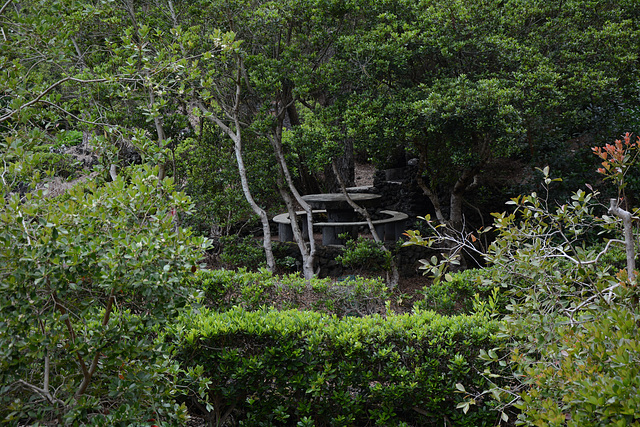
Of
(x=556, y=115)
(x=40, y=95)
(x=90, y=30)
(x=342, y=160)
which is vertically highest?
(x=90, y=30)

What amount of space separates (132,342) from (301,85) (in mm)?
6479

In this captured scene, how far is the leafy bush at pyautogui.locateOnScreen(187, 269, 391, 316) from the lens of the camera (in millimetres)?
5250

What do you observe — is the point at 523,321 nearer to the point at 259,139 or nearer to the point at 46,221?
the point at 46,221

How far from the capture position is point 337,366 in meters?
3.80

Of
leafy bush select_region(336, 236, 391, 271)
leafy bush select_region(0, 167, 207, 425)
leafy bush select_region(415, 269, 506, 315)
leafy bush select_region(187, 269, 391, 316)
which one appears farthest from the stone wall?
leafy bush select_region(0, 167, 207, 425)

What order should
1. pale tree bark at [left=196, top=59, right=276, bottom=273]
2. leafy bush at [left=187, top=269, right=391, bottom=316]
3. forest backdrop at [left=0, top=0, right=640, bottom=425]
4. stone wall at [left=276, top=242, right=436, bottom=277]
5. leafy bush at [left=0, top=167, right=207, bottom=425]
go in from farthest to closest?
stone wall at [left=276, top=242, right=436, bottom=277] → pale tree bark at [left=196, top=59, right=276, bottom=273] → leafy bush at [left=187, top=269, right=391, bottom=316] → forest backdrop at [left=0, top=0, right=640, bottom=425] → leafy bush at [left=0, top=167, right=207, bottom=425]

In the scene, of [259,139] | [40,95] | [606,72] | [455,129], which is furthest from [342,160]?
[40,95]

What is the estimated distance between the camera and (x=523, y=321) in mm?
2682

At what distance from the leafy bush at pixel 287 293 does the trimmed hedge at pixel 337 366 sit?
1275mm

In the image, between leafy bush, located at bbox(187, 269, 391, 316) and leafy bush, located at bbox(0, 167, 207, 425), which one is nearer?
leafy bush, located at bbox(0, 167, 207, 425)

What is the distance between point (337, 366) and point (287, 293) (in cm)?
197

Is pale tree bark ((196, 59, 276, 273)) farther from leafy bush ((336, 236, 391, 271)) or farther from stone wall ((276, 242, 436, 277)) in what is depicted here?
leafy bush ((336, 236, 391, 271))

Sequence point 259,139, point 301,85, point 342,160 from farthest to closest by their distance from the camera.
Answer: point 342,160 < point 259,139 < point 301,85

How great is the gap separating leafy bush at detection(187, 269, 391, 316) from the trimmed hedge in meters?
1.28
